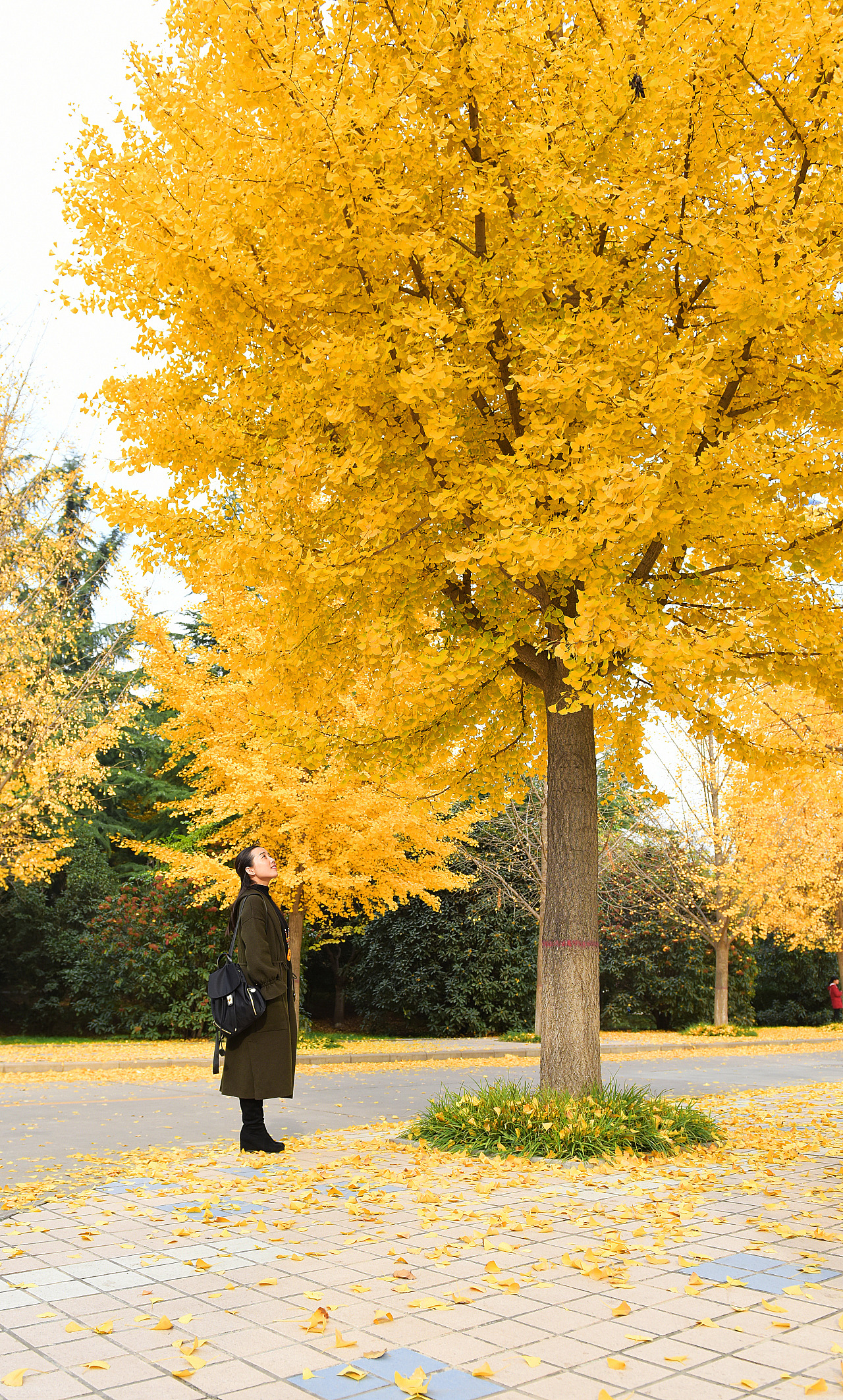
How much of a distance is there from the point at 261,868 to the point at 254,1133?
1683mm

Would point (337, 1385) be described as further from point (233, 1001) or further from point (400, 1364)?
point (233, 1001)

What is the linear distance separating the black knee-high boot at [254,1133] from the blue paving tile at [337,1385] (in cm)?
373

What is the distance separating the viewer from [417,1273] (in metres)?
4.11

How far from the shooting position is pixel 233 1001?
21.1 feet

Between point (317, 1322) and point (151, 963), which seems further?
point (151, 963)

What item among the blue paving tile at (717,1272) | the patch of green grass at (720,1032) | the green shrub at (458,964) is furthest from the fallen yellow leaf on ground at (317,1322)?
the patch of green grass at (720,1032)

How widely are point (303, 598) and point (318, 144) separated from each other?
2.77m

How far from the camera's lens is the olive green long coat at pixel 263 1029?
6.46 metres

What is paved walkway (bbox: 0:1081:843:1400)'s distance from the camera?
3121mm

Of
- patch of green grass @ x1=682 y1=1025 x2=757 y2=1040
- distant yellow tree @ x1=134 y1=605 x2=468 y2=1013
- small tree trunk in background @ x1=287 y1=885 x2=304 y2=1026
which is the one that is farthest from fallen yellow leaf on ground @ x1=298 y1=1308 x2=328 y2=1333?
patch of green grass @ x1=682 y1=1025 x2=757 y2=1040

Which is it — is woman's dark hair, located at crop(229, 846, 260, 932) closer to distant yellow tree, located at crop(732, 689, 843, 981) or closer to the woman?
the woman

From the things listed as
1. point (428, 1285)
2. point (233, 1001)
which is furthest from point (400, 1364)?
point (233, 1001)

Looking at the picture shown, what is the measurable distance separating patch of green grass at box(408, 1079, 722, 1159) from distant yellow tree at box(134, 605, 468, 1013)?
19.2 feet

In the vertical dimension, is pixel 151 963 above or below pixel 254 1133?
above
